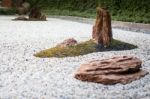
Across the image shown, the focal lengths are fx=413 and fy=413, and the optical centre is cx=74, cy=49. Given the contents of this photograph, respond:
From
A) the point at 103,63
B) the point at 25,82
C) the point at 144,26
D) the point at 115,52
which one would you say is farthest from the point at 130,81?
the point at 144,26

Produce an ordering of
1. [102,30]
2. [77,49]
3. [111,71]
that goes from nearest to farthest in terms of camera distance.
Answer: [111,71], [77,49], [102,30]

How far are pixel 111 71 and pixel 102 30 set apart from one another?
4.03m

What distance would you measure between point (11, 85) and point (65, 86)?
978 mm

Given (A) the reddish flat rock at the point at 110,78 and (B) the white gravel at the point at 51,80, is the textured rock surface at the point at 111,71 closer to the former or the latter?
(A) the reddish flat rock at the point at 110,78

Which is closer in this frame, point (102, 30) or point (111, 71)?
point (111, 71)

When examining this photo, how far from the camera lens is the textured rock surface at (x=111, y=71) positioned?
24.6 feet

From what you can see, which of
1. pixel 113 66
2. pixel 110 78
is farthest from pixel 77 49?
pixel 110 78

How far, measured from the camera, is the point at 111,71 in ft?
24.9

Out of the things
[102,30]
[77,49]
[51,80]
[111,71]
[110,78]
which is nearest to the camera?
[110,78]

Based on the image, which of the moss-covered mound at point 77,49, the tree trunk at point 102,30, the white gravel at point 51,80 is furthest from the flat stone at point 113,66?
the tree trunk at point 102,30

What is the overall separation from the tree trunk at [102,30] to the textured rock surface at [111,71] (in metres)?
3.51

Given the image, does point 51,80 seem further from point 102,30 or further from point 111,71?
point 102,30

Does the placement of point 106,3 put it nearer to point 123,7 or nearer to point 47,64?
point 123,7

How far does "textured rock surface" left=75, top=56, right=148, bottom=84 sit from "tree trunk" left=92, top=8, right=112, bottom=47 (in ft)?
11.5
